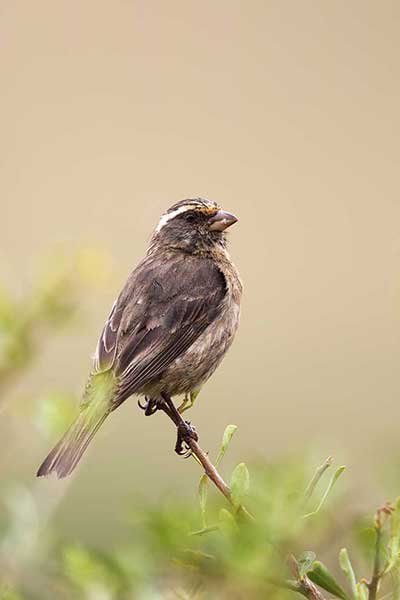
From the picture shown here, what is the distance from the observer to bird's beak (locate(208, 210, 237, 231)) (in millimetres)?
4707

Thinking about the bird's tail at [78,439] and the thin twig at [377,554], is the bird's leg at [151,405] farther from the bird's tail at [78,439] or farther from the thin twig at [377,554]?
the thin twig at [377,554]

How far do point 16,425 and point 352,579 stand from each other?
0.75 meters

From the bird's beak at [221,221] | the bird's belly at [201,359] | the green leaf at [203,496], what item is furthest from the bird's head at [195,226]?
the green leaf at [203,496]

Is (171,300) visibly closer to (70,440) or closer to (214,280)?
(214,280)

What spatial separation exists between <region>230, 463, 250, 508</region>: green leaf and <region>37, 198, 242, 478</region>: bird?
1880mm

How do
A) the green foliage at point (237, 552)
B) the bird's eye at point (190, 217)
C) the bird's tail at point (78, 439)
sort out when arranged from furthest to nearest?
1. the bird's eye at point (190, 217)
2. the bird's tail at point (78, 439)
3. the green foliage at point (237, 552)

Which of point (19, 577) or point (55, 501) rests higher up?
point (55, 501)

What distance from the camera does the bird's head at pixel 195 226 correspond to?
476 cm

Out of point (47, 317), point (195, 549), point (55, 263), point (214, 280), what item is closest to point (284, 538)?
point (195, 549)

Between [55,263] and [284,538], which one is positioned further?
[55,263]

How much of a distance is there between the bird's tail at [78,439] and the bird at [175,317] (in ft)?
0.55

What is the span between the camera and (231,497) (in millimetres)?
1399

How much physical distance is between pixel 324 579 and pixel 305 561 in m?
0.03

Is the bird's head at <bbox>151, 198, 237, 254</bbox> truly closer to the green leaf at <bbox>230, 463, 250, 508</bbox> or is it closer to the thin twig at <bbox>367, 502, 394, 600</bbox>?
the green leaf at <bbox>230, 463, 250, 508</bbox>
